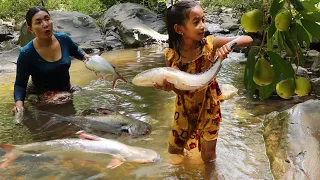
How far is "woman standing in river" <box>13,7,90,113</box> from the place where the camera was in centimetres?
442

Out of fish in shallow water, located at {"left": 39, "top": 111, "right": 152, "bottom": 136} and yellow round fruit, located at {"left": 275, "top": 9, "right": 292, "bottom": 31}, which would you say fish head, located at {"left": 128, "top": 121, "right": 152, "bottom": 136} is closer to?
fish in shallow water, located at {"left": 39, "top": 111, "right": 152, "bottom": 136}

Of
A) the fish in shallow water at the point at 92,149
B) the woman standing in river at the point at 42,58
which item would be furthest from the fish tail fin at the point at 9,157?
the woman standing in river at the point at 42,58

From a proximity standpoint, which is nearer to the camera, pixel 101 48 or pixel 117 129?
pixel 117 129

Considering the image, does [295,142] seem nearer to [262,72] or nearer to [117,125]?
[117,125]

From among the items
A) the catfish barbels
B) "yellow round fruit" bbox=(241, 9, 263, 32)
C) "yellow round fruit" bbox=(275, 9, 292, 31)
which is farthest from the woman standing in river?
"yellow round fruit" bbox=(275, 9, 292, 31)

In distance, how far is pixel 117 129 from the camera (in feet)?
13.7

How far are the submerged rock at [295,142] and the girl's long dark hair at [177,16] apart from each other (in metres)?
1.35

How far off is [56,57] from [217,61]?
3030 millimetres

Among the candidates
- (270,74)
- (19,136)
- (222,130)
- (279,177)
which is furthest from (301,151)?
(19,136)

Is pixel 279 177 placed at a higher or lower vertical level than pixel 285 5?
lower

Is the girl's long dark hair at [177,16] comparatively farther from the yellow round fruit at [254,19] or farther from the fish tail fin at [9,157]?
the fish tail fin at [9,157]

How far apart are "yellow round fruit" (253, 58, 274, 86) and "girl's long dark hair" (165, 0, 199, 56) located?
1680mm

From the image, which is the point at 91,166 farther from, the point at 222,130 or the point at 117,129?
the point at 222,130

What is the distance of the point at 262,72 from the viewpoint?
109 centimetres
